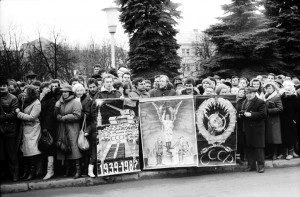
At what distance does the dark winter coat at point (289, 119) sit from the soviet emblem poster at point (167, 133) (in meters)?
2.37

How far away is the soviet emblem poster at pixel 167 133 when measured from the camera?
8.16 m

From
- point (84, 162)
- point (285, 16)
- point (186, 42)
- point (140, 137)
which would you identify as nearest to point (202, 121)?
point (140, 137)

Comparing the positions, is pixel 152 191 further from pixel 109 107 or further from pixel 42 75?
pixel 42 75

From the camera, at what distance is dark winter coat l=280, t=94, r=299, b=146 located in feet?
29.9

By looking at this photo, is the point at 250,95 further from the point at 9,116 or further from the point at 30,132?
the point at 9,116

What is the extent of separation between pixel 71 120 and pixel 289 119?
197 inches

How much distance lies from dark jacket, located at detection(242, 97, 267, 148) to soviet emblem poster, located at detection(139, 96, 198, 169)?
4.02 feet

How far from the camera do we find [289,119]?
30.0 feet

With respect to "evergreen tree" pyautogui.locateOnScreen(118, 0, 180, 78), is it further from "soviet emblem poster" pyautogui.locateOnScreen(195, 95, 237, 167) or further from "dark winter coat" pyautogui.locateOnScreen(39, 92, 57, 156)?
"dark winter coat" pyautogui.locateOnScreen(39, 92, 57, 156)

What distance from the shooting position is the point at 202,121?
27.2 feet

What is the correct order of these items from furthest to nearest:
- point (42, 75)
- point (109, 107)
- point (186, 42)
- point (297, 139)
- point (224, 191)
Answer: point (186, 42) < point (42, 75) < point (297, 139) < point (109, 107) < point (224, 191)

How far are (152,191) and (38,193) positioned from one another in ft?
6.84

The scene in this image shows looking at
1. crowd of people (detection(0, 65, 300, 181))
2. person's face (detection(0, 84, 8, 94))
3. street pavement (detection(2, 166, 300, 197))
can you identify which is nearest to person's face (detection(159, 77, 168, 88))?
crowd of people (detection(0, 65, 300, 181))

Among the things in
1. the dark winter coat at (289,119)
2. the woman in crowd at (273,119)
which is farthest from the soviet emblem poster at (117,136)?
the dark winter coat at (289,119)
